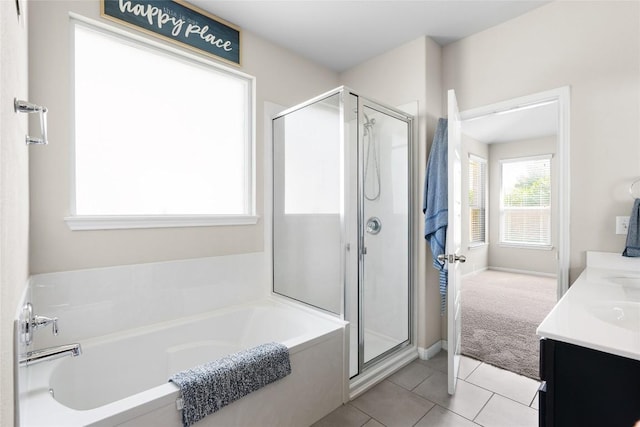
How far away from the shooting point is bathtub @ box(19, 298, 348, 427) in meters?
1.19

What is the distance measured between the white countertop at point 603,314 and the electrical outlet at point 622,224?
149 mm

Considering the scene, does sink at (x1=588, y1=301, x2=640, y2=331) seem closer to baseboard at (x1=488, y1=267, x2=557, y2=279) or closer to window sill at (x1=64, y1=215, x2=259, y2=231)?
window sill at (x1=64, y1=215, x2=259, y2=231)

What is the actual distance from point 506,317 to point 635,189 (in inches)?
80.9

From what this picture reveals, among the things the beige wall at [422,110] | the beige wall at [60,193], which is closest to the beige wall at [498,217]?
the beige wall at [422,110]

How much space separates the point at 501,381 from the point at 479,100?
82.2 inches

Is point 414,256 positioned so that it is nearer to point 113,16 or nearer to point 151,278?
point 151,278

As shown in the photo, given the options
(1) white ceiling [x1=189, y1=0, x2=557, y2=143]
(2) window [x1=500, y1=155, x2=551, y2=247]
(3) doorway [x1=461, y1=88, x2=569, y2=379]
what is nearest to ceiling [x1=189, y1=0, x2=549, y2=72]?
(1) white ceiling [x1=189, y1=0, x2=557, y2=143]

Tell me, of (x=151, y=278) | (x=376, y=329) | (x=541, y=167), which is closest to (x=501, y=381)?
(x=376, y=329)

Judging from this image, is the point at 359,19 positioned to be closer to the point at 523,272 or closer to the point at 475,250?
the point at 475,250

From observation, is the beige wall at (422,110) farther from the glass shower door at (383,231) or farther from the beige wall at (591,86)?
the beige wall at (591,86)

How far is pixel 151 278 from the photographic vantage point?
2.00 m

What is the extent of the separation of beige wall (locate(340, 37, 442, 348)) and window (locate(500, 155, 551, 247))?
3924mm

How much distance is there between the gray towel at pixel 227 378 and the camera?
129cm

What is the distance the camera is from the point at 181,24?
2.12 meters
